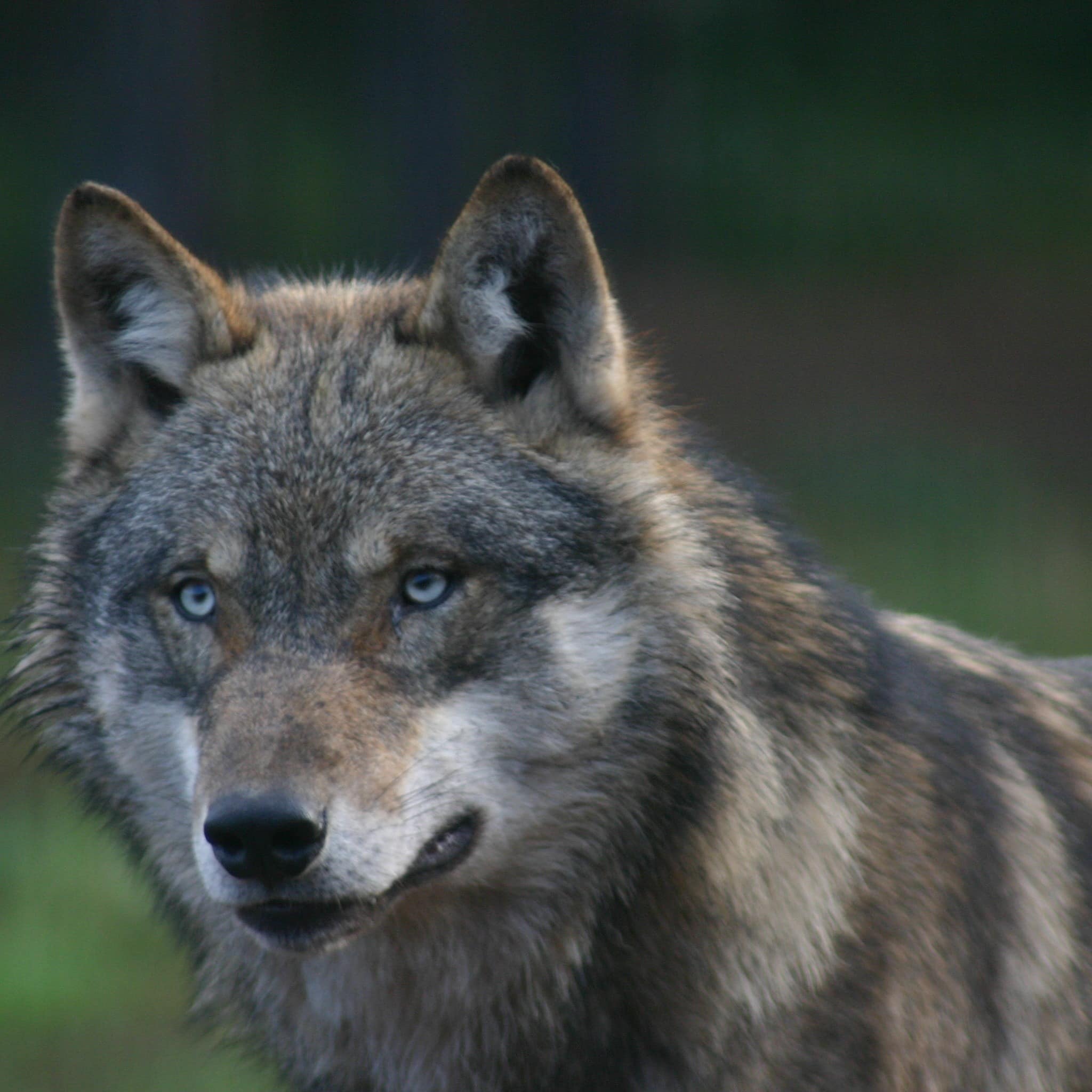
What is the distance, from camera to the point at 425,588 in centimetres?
288

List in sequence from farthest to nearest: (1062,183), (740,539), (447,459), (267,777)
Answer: (1062,183)
(740,539)
(447,459)
(267,777)

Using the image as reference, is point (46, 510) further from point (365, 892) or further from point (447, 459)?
point (365, 892)

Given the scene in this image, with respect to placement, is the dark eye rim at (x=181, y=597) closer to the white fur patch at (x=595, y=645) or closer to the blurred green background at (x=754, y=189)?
the white fur patch at (x=595, y=645)

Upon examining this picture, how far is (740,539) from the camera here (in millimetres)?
3236

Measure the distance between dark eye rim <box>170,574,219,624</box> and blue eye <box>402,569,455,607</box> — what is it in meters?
0.37

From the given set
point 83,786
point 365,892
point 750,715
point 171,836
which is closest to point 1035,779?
point 750,715

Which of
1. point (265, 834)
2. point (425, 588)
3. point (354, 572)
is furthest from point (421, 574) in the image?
point (265, 834)

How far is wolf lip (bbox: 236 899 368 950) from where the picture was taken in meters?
2.70

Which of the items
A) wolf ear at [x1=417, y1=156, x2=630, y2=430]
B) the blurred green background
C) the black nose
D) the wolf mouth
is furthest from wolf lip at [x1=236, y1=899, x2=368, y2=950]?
the blurred green background

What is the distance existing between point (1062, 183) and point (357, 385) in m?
18.9

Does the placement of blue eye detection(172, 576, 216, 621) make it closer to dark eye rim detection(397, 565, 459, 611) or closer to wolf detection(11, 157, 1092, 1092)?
wolf detection(11, 157, 1092, 1092)

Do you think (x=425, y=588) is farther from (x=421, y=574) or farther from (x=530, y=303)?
(x=530, y=303)

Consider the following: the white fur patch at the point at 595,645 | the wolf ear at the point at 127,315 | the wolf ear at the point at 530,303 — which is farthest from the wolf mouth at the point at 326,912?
the wolf ear at the point at 127,315

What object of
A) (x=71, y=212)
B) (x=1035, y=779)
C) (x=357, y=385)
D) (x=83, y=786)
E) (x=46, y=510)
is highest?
(x=71, y=212)
